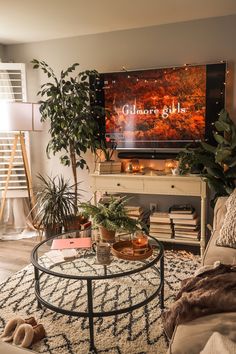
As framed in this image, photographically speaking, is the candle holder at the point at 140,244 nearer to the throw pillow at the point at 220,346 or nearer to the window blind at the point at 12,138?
the throw pillow at the point at 220,346

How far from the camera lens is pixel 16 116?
11.1ft

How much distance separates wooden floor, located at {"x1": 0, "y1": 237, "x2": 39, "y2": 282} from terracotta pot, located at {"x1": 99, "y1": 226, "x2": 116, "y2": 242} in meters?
1.13

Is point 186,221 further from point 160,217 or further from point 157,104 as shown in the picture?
point 157,104

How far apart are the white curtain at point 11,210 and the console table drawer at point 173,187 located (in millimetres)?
1647

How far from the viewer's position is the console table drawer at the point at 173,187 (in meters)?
3.04

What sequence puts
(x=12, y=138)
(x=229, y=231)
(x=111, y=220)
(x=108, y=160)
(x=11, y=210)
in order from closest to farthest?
(x=229, y=231)
(x=111, y=220)
(x=108, y=160)
(x=12, y=138)
(x=11, y=210)

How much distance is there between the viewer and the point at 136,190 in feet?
10.7

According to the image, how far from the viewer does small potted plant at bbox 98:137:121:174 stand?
338 centimetres

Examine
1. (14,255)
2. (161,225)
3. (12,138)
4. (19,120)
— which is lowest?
(14,255)

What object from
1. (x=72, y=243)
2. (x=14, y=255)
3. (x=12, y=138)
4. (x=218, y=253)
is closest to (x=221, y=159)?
(x=218, y=253)

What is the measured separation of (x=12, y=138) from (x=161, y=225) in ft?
6.88

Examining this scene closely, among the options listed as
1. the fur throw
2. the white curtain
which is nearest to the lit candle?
the fur throw

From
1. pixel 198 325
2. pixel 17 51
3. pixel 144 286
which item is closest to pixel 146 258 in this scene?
pixel 144 286

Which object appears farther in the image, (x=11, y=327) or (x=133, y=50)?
(x=133, y=50)
